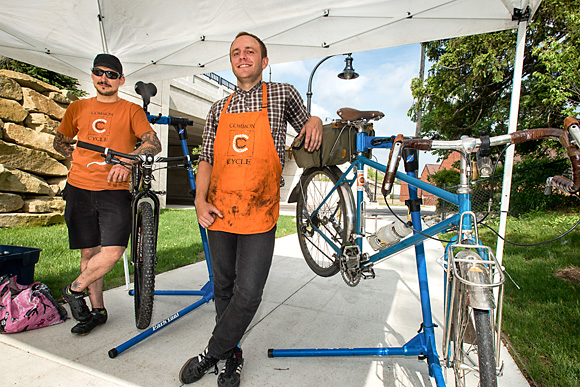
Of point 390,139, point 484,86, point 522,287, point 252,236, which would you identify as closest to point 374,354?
point 252,236

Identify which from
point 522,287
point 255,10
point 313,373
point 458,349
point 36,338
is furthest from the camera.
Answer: point 522,287

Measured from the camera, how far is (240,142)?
5.67 ft

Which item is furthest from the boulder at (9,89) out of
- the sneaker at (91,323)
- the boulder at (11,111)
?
the sneaker at (91,323)

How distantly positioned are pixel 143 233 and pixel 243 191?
94 centimetres

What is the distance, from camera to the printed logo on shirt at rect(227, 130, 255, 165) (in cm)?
171

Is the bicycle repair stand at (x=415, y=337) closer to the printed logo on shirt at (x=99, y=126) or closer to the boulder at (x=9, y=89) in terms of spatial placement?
the printed logo on shirt at (x=99, y=126)

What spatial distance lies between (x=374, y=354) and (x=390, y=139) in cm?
139

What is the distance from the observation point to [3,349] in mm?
2059

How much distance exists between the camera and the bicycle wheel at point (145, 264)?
2.17m

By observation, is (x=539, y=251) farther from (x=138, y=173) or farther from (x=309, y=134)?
(x=138, y=173)

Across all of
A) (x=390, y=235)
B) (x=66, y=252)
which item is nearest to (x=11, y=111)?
(x=66, y=252)

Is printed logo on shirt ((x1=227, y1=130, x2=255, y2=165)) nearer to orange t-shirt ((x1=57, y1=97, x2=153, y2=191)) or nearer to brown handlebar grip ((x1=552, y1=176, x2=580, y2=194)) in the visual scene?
orange t-shirt ((x1=57, y1=97, x2=153, y2=191))

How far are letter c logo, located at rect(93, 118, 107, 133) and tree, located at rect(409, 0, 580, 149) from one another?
6802 millimetres

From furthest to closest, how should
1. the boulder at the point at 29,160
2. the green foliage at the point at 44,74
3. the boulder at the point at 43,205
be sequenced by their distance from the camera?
the green foliage at the point at 44,74 → the boulder at the point at 43,205 → the boulder at the point at 29,160
